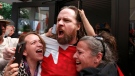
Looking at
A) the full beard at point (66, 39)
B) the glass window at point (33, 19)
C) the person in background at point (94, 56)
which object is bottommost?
the person in background at point (94, 56)

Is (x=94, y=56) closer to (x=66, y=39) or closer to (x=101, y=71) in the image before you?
(x=101, y=71)

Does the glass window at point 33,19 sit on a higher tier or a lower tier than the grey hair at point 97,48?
higher

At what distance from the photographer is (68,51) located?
5.71ft

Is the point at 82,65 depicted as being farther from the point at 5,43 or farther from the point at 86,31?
the point at 5,43

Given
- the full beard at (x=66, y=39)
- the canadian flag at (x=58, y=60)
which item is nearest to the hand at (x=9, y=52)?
the canadian flag at (x=58, y=60)

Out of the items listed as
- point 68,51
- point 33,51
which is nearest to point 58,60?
point 68,51

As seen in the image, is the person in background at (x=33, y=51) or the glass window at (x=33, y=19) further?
the glass window at (x=33, y=19)

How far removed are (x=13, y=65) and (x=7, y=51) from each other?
0.39 metres

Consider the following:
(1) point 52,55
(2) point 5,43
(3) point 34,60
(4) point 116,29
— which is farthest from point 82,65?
(2) point 5,43

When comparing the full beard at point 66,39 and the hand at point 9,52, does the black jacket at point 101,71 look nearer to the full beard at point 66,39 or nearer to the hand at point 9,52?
the full beard at point 66,39

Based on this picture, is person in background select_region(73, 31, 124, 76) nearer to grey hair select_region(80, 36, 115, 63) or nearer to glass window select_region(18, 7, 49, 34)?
grey hair select_region(80, 36, 115, 63)

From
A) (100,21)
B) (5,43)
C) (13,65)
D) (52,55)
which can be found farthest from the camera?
(100,21)

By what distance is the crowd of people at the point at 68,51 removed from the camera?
1.51 meters

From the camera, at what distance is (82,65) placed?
1.53 meters
